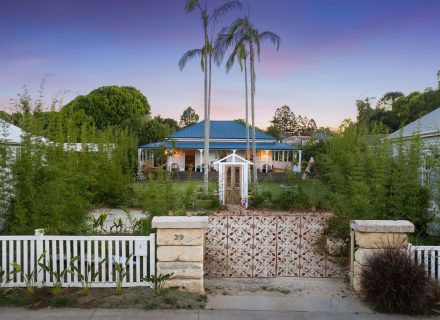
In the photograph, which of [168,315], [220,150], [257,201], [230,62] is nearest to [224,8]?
[230,62]

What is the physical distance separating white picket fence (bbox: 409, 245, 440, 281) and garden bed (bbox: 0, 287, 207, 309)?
3.24 meters

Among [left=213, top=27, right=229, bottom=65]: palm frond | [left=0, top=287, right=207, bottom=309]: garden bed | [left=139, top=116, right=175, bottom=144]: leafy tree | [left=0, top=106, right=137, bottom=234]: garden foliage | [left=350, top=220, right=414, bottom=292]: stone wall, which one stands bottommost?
[left=0, top=287, right=207, bottom=309]: garden bed

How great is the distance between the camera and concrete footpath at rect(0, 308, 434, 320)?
489cm

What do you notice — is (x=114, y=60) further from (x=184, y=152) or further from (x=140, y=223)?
(x=184, y=152)

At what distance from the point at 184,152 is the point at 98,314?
32239mm

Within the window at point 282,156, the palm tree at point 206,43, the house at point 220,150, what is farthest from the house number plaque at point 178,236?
the window at point 282,156

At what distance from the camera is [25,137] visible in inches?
296

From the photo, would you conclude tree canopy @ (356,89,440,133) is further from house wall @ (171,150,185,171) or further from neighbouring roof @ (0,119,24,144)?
neighbouring roof @ (0,119,24,144)

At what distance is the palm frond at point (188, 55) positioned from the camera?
20.5 metres

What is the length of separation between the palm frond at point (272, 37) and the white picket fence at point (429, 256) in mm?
16548

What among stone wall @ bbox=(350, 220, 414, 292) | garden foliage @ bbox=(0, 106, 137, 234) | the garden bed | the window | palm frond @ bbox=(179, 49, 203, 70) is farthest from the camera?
the window

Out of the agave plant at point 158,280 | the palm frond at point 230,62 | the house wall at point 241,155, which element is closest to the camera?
the agave plant at point 158,280

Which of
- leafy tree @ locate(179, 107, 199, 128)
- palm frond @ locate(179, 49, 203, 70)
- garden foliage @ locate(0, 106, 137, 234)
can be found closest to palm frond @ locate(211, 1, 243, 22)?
palm frond @ locate(179, 49, 203, 70)

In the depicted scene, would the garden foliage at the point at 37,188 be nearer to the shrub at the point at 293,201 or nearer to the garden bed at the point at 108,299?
the garden bed at the point at 108,299
